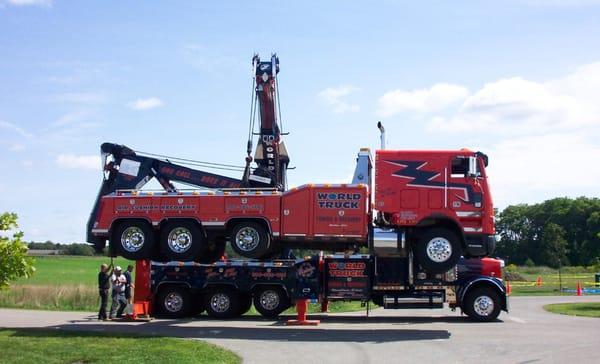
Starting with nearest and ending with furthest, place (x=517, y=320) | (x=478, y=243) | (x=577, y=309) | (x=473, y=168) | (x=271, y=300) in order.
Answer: (x=473, y=168) < (x=478, y=243) < (x=517, y=320) < (x=271, y=300) < (x=577, y=309)

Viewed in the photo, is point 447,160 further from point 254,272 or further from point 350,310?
point 350,310

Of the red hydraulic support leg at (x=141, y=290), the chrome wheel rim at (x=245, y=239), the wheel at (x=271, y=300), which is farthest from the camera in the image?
the wheel at (x=271, y=300)

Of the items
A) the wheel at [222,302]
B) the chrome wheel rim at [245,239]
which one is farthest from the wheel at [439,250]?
the wheel at [222,302]

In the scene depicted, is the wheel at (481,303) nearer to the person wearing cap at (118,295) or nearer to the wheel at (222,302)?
the wheel at (222,302)

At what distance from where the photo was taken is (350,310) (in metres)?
26.8

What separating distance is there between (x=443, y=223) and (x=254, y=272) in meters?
6.95

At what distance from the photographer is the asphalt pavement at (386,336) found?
514 inches

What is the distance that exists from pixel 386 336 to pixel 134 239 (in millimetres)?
6741

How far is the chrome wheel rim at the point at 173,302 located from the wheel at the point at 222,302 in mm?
835

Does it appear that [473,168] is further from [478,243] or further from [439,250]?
[439,250]

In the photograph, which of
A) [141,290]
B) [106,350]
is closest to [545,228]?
[141,290]

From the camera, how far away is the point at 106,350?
42.8 ft

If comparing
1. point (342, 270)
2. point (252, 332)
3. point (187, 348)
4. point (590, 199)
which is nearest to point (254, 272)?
point (342, 270)

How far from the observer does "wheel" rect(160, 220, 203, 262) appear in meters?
17.7
